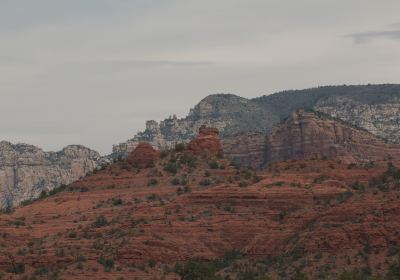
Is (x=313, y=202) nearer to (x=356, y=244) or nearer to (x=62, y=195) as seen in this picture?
(x=356, y=244)

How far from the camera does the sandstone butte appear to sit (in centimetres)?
12525

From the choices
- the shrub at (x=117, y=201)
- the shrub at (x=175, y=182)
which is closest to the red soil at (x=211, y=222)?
the shrub at (x=117, y=201)

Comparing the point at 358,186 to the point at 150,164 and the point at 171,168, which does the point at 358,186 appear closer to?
the point at 171,168

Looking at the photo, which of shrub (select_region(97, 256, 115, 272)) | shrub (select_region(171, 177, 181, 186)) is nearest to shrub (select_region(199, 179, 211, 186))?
shrub (select_region(171, 177, 181, 186))

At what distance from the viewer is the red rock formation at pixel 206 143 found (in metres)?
168

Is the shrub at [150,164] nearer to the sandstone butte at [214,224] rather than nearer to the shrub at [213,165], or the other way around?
the sandstone butte at [214,224]

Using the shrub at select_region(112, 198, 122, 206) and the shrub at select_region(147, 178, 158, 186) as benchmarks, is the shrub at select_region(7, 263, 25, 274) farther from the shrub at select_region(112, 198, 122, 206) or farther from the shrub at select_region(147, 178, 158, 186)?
the shrub at select_region(147, 178, 158, 186)

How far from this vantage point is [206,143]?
169m

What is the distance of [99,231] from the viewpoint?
139000 millimetres

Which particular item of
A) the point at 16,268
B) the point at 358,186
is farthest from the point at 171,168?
the point at 16,268

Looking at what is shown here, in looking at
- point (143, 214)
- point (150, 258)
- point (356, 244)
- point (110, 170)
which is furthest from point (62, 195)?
point (356, 244)

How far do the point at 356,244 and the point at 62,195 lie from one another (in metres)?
46.1

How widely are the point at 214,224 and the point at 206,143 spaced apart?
104ft

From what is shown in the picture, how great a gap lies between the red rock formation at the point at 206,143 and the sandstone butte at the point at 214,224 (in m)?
5.82
